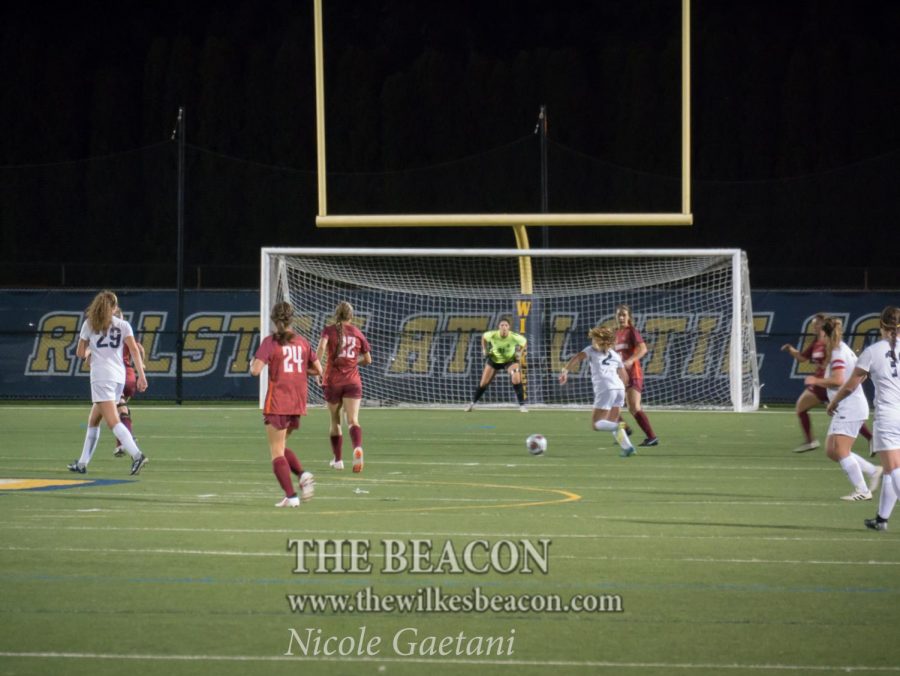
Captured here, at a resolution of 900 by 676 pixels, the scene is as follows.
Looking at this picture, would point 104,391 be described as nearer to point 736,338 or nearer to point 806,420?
point 806,420

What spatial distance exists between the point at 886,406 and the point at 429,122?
Result: 39.5 m

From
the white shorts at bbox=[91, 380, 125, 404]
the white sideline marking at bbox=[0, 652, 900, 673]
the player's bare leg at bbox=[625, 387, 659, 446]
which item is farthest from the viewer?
the player's bare leg at bbox=[625, 387, 659, 446]

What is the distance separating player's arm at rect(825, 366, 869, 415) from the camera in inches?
467

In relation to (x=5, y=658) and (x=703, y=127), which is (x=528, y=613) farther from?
(x=703, y=127)

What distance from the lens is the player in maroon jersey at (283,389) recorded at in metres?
12.7

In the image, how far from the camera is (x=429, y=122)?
50.1 metres

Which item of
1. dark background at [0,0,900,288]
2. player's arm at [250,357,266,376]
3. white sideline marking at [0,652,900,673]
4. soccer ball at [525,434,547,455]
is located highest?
dark background at [0,0,900,288]

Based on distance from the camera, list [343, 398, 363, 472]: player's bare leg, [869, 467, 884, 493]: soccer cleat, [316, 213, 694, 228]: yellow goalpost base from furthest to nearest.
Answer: [316, 213, 694, 228]: yellow goalpost base → [343, 398, 363, 472]: player's bare leg → [869, 467, 884, 493]: soccer cleat

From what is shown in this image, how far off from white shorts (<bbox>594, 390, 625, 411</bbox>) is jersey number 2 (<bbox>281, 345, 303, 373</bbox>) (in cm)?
745

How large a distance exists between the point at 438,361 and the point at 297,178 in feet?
34.5

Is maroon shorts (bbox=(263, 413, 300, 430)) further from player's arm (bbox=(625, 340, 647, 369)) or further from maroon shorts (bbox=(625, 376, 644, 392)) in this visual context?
maroon shorts (bbox=(625, 376, 644, 392))

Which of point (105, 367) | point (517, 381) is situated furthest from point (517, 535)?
point (517, 381)

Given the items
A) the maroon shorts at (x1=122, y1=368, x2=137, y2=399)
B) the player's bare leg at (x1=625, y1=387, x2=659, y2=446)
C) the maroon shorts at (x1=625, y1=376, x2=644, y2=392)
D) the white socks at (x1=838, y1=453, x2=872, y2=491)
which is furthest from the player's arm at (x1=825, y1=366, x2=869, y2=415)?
the maroon shorts at (x1=122, y1=368, x2=137, y2=399)

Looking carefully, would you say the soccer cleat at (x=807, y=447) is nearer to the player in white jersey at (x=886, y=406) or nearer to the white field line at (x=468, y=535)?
the player in white jersey at (x=886, y=406)
